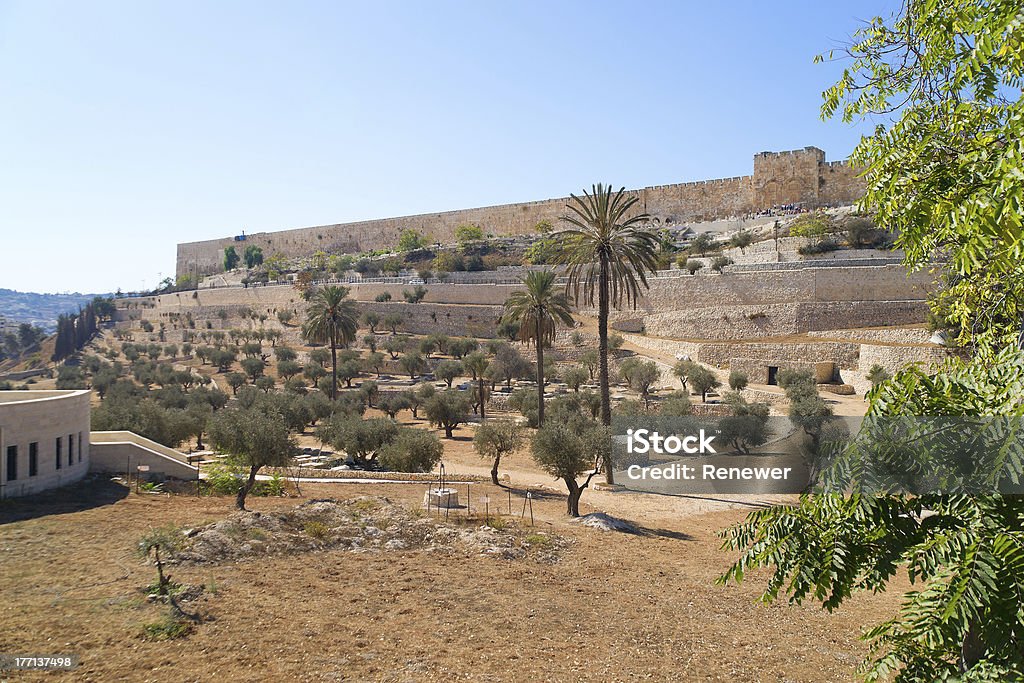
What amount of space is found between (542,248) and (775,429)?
39829 mm

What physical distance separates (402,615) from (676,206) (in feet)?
234

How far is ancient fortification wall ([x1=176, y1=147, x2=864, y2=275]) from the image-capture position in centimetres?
6556

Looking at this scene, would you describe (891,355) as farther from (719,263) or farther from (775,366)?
(719,263)

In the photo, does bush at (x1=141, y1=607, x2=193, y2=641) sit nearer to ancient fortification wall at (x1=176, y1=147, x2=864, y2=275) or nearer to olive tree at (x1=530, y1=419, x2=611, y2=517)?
olive tree at (x1=530, y1=419, x2=611, y2=517)

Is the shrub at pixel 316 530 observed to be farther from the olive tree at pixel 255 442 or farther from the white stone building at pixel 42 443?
the white stone building at pixel 42 443

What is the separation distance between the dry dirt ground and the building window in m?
0.81

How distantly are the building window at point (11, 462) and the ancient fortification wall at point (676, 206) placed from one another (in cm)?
4759

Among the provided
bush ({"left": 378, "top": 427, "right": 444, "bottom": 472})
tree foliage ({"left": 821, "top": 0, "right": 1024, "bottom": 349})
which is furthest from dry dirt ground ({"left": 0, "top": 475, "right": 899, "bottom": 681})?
bush ({"left": 378, "top": 427, "right": 444, "bottom": 472})

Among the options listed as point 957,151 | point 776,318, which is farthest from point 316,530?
point 776,318

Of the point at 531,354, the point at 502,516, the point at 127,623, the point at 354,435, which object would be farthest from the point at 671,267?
the point at 127,623

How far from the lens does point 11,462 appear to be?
516 inches

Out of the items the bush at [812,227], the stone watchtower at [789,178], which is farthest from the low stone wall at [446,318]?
the stone watchtower at [789,178]

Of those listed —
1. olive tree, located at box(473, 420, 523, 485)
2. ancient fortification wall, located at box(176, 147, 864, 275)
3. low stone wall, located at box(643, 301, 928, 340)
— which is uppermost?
ancient fortification wall, located at box(176, 147, 864, 275)

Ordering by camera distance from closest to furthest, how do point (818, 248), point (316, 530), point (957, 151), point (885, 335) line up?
point (957, 151) → point (316, 530) → point (885, 335) → point (818, 248)
